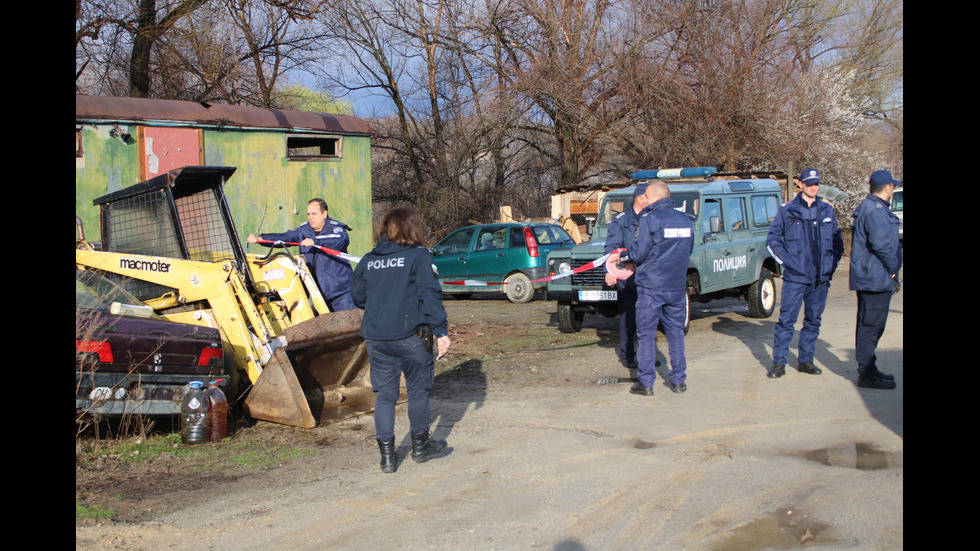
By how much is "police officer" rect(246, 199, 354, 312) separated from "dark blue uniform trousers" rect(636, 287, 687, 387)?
9.83ft

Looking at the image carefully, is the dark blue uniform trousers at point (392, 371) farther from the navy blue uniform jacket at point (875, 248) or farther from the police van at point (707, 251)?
the police van at point (707, 251)

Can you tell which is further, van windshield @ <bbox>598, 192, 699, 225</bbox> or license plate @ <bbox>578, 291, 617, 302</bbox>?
van windshield @ <bbox>598, 192, 699, 225</bbox>

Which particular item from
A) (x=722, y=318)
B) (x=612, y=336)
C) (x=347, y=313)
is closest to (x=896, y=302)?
(x=722, y=318)

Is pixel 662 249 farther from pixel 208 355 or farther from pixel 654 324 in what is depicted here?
pixel 208 355

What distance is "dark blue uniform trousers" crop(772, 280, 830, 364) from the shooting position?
7816mm

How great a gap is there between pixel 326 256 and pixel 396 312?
325cm

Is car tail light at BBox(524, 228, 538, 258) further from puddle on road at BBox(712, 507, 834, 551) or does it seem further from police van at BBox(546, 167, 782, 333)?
puddle on road at BBox(712, 507, 834, 551)

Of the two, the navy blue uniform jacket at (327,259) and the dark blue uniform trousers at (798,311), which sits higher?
the navy blue uniform jacket at (327,259)

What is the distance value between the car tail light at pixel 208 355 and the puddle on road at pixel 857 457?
171 inches

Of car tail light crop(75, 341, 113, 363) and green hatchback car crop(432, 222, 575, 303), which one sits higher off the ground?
green hatchback car crop(432, 222, 575, 303)

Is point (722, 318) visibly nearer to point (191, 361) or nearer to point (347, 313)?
point (347, 313)

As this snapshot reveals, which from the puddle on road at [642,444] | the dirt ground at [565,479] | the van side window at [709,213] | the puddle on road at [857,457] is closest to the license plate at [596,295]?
the van side window at [709,213]

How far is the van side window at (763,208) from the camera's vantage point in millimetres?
12820

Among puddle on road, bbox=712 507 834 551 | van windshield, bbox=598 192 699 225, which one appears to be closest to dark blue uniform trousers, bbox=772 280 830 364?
van windshield, bbox=598 192 699 225
